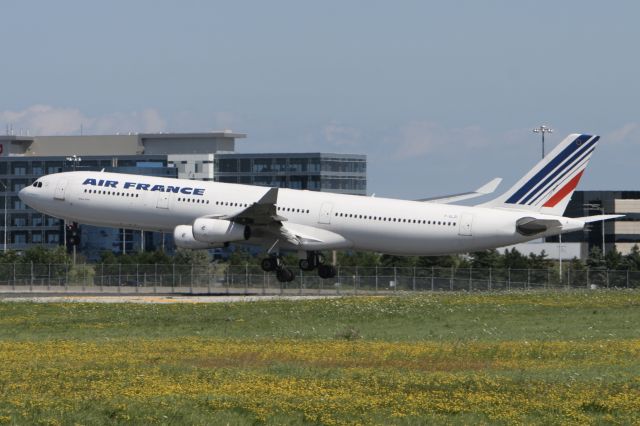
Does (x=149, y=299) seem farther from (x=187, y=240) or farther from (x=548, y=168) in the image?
(x=548, y=168)

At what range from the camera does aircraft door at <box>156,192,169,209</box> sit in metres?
74.9

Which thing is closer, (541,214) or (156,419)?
(156,419)

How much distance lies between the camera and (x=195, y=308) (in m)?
58.9

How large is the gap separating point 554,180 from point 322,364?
4133cm

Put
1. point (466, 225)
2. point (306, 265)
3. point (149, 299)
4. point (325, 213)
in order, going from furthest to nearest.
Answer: point (306, 265), point (325, 213), point (466, 225), point (149, 299)

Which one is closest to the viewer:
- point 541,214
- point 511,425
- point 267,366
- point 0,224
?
point 511,425

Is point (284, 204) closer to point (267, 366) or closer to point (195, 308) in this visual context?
point (195, 308)

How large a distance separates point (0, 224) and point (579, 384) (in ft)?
579

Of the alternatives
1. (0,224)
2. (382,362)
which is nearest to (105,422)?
(382,362)

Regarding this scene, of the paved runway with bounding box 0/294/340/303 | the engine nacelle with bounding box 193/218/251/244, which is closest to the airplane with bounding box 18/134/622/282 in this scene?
the engine nacelle with bounding box 193/218/251/244

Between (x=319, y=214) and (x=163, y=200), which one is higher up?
(x=163, y=200)

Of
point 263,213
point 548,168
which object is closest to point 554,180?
point 548,168

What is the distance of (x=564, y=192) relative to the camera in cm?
7350

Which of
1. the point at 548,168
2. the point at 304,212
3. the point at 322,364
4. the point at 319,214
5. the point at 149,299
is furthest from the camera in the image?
the point at 304,212
